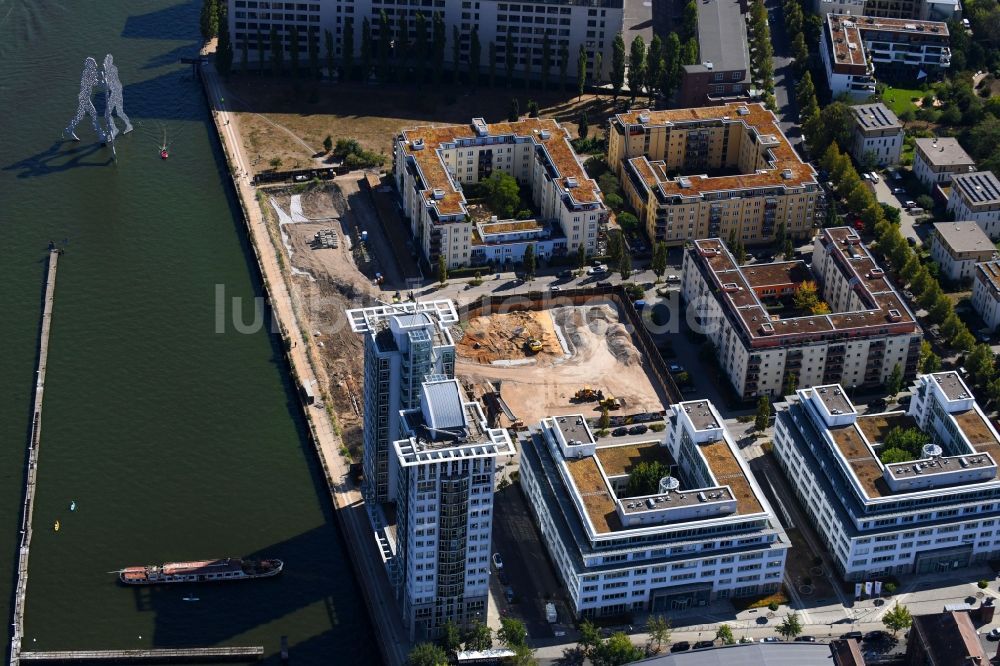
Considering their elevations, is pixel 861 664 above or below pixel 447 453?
A: below

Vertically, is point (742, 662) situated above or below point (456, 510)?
below

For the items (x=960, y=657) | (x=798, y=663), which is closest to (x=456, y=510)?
(x=798, y=663)

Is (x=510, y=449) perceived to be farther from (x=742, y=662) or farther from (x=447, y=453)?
(x=742, y=662)

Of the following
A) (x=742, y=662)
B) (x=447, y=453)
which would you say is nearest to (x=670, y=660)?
(x=742, y=662)

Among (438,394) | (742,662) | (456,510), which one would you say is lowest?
(742,662)

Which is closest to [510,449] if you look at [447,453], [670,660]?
[447,453]

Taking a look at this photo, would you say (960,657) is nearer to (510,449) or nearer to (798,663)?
(798,663)

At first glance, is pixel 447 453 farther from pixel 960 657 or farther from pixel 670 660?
pixel 960 657
